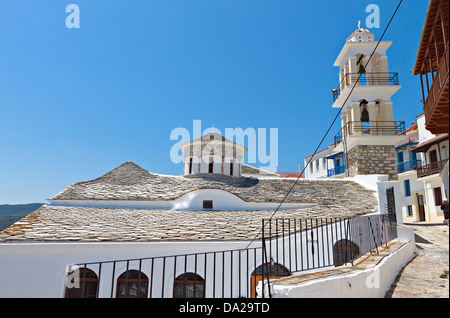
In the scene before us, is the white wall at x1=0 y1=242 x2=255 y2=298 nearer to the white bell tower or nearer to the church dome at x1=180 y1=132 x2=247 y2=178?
the church dome at x1=180 y1=132 x2=247 y2=178

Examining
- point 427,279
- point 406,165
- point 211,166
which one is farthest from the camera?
point 406,165

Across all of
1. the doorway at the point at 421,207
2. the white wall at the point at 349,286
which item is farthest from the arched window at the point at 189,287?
the doorway at the point at 421,207

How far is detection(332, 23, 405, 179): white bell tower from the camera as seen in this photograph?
61.6ft

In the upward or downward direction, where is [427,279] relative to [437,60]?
downward

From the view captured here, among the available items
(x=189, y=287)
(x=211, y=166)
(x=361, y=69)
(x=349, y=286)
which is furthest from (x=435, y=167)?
(x=361, y=69)

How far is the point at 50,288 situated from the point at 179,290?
3764 mm

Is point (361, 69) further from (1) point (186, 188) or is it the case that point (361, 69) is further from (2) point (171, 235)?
(2) point (171, 235)

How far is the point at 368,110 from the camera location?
19.4 m

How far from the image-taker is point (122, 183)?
17.2 meters

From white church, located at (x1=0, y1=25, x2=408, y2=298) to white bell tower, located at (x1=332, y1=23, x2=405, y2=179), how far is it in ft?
0.32

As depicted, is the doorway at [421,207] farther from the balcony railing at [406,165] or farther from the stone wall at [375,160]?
the stone wall at [375,160]

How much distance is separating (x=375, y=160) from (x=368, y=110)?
310 cm
